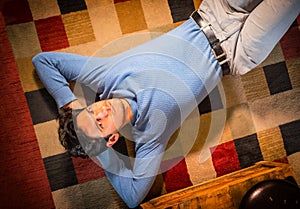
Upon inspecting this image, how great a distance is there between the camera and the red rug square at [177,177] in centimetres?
155

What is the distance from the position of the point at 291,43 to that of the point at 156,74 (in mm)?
A: 875

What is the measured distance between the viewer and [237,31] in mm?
1295

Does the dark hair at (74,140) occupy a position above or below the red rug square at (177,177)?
above

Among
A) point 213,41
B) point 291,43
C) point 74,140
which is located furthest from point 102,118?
point 291,43

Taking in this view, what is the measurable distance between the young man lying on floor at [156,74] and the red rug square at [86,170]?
0.56 ft

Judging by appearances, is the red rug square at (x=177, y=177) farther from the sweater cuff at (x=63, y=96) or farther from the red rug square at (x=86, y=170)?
the sweater cuff at (x=63, y=96)

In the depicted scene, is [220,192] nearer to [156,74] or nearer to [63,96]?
[156,74]

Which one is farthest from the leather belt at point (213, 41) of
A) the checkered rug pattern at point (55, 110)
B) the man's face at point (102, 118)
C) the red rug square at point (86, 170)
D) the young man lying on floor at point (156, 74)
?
the red rug square at point (86, 170)

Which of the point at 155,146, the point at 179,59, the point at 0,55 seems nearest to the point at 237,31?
the point at 179,59

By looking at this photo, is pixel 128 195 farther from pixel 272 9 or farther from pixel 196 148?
pixel 272 9

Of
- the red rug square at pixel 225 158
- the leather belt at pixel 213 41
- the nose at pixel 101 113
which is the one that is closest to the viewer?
the nose at pixel 101 113

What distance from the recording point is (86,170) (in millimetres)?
1506

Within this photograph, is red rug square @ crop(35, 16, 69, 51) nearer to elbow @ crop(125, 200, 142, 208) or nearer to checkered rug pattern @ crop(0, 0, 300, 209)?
checkered rug pattern @ crop(0, 0, 300, 209)

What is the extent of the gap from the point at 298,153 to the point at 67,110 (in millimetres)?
1244
